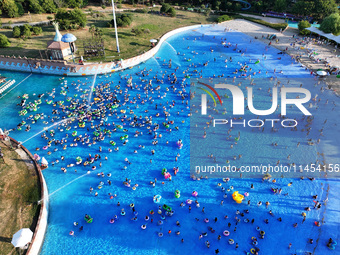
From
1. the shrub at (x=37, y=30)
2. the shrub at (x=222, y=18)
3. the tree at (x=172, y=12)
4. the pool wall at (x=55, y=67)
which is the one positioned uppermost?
the tree at (x=172, y=12)

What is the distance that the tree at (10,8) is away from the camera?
196ft

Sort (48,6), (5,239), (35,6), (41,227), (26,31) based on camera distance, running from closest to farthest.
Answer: (5,239)
(41,227)
(26,31)
(35,6)
(48,6)

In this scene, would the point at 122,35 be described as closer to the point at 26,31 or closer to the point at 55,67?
the point at 55,67

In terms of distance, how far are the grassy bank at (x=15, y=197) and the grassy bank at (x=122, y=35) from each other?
1077 inches

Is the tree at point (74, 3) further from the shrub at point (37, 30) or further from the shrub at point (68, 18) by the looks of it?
the shrub at point (37, 30)

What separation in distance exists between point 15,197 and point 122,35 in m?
44.8

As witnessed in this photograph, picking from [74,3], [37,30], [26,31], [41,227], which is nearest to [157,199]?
[41,227]

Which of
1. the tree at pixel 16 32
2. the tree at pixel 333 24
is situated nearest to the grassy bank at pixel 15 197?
the tree at pixel 16 32

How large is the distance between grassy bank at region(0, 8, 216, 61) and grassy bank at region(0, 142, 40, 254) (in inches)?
1077

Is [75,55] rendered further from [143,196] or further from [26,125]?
[143,196]

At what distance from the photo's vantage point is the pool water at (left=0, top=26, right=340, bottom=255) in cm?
2123

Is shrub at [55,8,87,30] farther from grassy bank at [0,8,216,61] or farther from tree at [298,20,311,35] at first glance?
tree at [298,20,311,35]

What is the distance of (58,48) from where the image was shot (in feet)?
141

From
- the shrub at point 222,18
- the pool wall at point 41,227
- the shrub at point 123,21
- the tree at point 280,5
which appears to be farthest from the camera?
the tree at point 280,5
